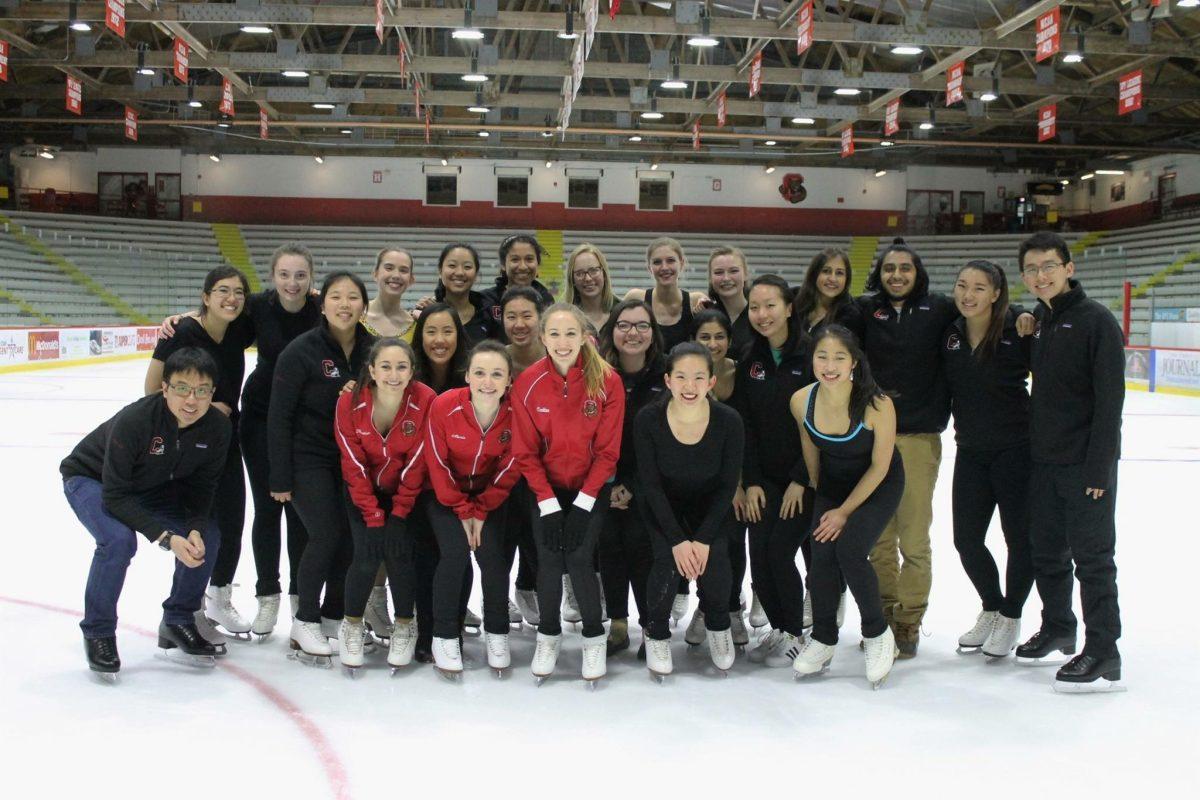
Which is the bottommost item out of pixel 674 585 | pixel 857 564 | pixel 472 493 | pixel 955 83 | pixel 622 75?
pixel 674 585

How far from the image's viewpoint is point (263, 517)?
4.11 meters

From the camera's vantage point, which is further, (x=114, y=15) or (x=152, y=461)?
(x=114, y=15)

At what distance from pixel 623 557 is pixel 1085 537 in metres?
1.66

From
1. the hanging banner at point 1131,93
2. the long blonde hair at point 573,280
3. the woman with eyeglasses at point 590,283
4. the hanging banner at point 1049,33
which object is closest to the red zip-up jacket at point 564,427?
the woman with eyeglasses at point 590,283

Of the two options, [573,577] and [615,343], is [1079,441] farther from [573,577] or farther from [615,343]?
[573,577]

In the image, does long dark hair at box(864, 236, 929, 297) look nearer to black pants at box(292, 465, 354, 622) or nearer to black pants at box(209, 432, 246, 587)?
black pants at box(292, 465, 354, 622)

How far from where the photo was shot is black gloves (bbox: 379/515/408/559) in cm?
366

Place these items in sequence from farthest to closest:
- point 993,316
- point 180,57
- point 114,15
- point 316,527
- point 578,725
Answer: point 180,57 < point 114,15 < point 993,316 < point 316,527 < point 578,725

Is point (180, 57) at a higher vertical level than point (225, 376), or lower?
higher

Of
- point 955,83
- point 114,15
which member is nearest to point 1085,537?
point 114,15

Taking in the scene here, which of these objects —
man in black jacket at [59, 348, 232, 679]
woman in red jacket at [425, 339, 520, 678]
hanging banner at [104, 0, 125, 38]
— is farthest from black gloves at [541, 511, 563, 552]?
hanging banner at [104, 0, 125, 38]

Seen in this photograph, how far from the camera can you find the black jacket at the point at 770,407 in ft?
12.9

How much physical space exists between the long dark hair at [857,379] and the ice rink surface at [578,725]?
99 cm

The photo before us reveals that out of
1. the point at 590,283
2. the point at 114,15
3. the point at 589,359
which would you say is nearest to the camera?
the point at 589,359
